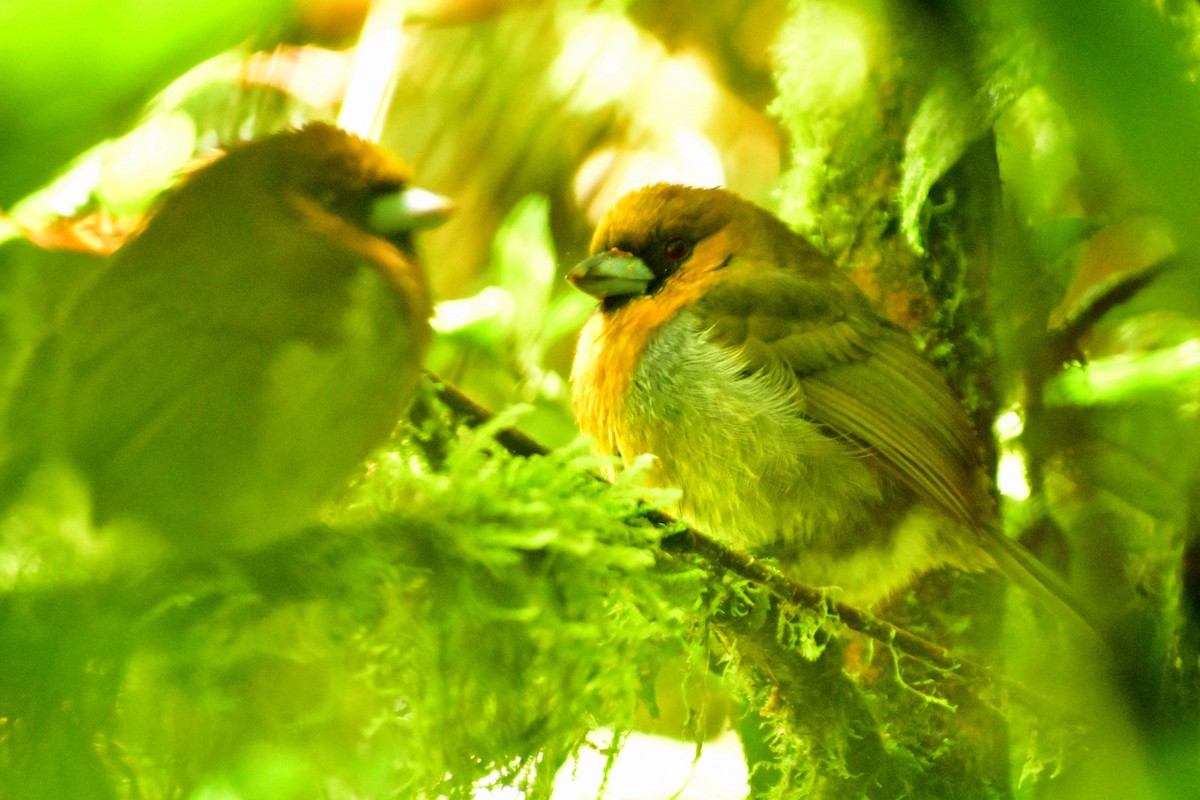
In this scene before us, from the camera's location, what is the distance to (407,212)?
116 centimetres

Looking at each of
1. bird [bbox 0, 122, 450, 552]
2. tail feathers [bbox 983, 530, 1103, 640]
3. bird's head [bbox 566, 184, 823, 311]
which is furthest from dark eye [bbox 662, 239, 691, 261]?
bird [bbox 0, 122, 450, 552]

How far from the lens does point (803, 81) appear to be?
220 centimetres

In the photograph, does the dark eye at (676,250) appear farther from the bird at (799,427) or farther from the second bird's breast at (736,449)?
the second bird's breast at (736,449)

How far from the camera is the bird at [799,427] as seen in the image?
1804mm

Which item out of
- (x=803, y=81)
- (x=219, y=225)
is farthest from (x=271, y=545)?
(x=803, y=81)

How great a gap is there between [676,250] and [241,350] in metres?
1.31

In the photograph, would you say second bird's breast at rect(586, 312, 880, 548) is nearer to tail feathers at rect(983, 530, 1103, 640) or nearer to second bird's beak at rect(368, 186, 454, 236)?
tail feathers at rect(983, 530, 1103, 640)

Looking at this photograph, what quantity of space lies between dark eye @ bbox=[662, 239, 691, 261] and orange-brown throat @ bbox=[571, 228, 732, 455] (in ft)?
0.06

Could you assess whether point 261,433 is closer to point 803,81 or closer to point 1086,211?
point 803,81

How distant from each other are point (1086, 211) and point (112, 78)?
207 centimetres

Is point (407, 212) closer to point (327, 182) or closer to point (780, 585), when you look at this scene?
point (327, 182)

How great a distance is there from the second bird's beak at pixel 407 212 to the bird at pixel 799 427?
74 cm

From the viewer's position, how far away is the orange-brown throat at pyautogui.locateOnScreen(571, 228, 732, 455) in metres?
1.91

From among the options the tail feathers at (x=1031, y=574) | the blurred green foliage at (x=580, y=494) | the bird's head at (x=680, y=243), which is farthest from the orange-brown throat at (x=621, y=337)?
the tail feathers at (x=1031, y=574)
